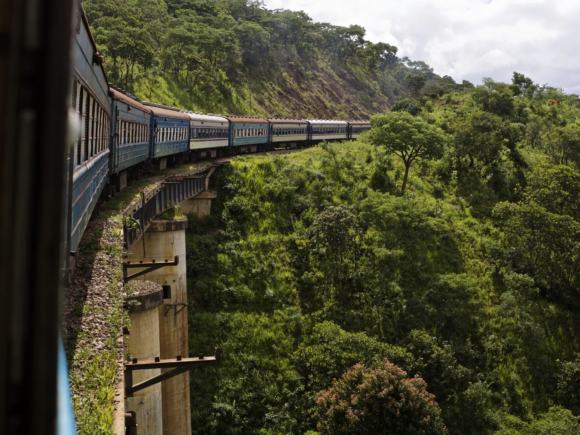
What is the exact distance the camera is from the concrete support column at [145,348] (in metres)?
13.2

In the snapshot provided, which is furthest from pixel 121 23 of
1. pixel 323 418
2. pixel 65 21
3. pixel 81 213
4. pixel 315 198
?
pixel 65 21

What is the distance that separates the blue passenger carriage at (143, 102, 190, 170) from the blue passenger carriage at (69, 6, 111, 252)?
904 centimetres

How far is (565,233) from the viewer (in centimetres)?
2609

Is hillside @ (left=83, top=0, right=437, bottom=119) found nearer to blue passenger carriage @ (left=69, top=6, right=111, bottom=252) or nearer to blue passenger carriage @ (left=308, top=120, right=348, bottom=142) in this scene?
blue passenger carriage @ (left=308, top=120, right=348, bottom=142)

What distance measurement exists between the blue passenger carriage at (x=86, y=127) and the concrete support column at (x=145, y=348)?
3.93m

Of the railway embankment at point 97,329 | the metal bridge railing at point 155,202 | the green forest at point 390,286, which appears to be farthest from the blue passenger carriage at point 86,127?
the green forest at point 390,286

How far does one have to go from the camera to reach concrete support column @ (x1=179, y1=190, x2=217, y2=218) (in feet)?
90.2

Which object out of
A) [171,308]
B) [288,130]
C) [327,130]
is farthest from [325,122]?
[171,308]

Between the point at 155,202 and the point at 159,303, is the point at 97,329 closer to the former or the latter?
the point at 159,303

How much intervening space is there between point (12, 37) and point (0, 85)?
10 centimetres

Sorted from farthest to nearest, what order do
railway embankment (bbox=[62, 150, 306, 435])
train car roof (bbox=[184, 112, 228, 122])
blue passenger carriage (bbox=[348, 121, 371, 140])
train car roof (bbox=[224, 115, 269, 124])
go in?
1. blue passenger carriage (bbox=[348, 121, 371, 140])
2. train car roof (bbox=[224, 115, 269, 124])
3. train car roof (bbox=[184, 112, 228, 122])
4. railway embankment (bbox=[62, 150, 306, 435])

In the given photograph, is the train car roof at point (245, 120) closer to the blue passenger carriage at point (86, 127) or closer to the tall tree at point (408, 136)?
the tall tree at point (408, 136)

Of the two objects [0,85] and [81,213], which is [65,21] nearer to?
[0,85]

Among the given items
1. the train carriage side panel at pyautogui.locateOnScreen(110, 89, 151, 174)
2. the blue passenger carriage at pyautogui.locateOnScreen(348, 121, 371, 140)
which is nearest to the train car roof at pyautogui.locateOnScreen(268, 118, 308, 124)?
the blue passenger carriage at pyautogui.locateOnScreen(348, 121, 371, 140)
